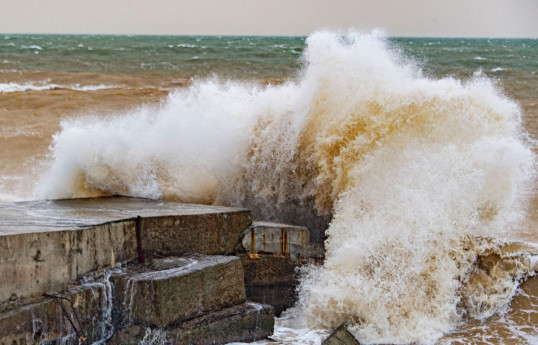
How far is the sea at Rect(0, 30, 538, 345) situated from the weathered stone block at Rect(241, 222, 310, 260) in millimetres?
174

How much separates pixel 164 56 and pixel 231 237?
25.4 m

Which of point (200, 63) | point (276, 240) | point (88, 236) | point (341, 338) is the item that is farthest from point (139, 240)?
point (200, 63)

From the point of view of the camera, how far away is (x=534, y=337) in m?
4.67

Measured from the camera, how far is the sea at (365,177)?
15.9 feet

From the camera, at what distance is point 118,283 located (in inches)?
164

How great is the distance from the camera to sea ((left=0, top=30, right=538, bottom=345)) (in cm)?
486

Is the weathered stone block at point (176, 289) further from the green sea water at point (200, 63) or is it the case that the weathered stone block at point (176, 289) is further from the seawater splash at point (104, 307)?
the green sea water at point (200, 63)

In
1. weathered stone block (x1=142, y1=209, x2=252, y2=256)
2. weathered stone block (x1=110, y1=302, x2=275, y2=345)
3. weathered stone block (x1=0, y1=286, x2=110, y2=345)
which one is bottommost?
weathered stone block (x1=110, y1=302, x2=275, y2=345)

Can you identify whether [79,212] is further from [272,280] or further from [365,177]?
[365,177]

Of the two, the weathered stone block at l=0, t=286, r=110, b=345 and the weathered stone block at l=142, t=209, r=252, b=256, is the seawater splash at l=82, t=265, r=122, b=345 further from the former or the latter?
the weathered stone block at l=142, t=209, r=252, b=256

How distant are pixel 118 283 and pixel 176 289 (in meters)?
0.38

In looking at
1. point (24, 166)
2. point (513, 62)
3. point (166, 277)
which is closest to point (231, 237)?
point (166, 277)

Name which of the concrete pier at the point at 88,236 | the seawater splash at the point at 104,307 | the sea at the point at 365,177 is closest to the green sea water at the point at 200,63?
the sea at the point at 365,177

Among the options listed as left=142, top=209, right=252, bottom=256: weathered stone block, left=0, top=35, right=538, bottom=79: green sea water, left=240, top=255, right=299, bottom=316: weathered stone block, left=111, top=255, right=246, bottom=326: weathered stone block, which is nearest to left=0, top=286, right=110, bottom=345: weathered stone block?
left=111, top=255, right=246, bottom=326: weathered stone block
